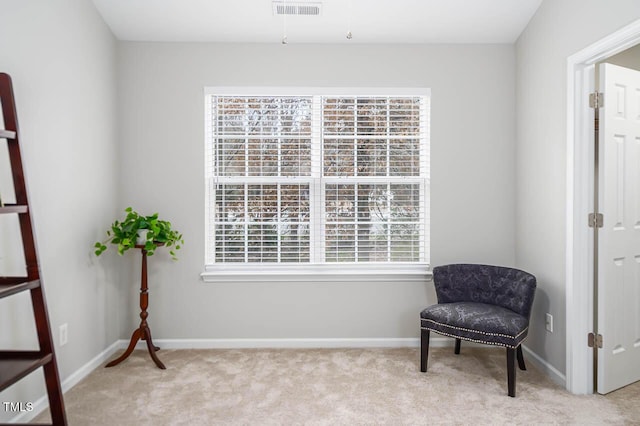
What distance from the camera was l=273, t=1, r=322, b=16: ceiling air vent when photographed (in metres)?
2.92

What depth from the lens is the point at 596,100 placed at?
2473 mm

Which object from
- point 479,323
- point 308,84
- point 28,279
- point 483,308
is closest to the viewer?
point 28,279

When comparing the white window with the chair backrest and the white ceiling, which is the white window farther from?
the white ceiling

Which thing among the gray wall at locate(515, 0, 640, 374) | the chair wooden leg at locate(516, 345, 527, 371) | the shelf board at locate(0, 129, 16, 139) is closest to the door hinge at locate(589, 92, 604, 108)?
the gray wall at locate(515, 0, 640, 374)

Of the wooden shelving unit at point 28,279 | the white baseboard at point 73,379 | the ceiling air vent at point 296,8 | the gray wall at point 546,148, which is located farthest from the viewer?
the ceiling air vent at point 296,8

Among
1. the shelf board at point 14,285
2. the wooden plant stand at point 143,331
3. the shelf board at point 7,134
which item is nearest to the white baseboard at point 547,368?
the wooden plant stand at point 143,331

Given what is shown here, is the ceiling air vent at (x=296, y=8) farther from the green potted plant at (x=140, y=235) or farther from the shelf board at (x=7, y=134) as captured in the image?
the shelf board at (x=7, y=134)

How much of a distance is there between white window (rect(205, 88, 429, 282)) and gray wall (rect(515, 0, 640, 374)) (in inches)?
29.3

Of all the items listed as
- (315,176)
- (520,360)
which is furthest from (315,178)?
(520,360)

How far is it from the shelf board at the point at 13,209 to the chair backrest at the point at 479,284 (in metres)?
2.57

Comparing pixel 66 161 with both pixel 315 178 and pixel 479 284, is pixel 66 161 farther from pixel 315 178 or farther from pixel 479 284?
pixel 479 284

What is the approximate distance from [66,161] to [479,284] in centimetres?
297

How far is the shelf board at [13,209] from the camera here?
5.46 feet

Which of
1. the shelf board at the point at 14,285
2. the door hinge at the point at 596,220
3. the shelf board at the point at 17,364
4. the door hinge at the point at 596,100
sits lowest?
the shelf board at the point at 17,364
